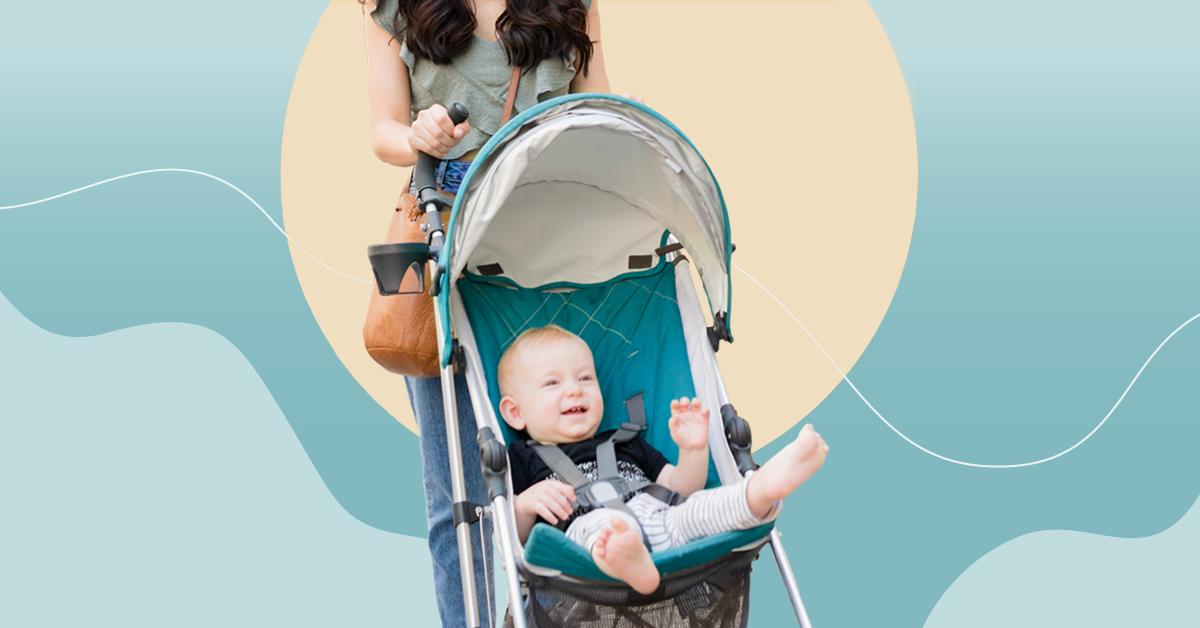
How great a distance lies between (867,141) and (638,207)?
1.26m

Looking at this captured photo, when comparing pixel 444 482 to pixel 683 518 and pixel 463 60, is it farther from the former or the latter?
pixel 463 60

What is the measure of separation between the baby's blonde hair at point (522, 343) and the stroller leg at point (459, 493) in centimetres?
21

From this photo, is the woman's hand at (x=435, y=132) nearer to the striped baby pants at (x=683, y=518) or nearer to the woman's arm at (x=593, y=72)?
the woman's arm at (x=593, y=72)

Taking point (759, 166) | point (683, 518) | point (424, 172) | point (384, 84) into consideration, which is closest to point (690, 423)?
point (683, 518)

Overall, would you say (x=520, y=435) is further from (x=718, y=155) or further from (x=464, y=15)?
(x=718, y=155)

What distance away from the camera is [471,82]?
7.32ft

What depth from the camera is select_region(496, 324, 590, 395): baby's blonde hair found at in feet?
7.47

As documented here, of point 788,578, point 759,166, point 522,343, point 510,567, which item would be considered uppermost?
point 759,166

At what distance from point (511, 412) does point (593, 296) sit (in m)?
0.38

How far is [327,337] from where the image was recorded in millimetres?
3527

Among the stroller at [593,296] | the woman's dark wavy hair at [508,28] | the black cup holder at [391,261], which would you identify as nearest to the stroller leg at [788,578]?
the stroller at [593,296]

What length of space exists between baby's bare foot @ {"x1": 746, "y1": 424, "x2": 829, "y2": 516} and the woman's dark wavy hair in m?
1.09

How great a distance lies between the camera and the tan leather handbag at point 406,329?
219 centimetres

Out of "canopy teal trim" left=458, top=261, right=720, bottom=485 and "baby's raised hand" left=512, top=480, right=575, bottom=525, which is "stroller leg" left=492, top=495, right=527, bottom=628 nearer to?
"baby's raised hand" left=512, top=480, right=575, bottom=525
